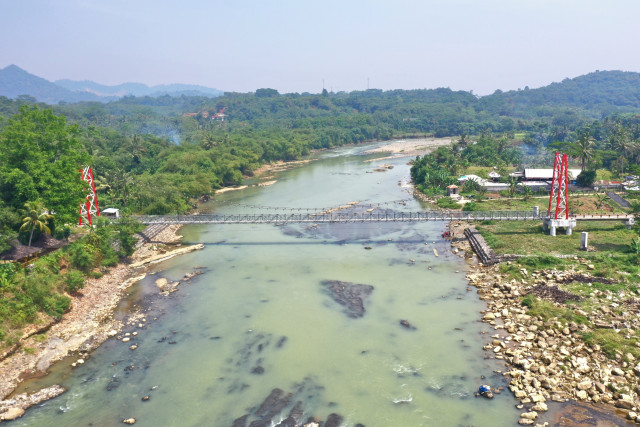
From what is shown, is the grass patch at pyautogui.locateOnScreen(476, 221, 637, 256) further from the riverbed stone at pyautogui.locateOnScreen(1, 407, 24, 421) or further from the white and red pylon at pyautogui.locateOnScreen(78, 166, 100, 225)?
the white and red pylon at pyautogui.locateOnScreen(78, 166, 100, 225)

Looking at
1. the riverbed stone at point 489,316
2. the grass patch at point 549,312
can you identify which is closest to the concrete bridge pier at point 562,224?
the grass patch at point 549,312

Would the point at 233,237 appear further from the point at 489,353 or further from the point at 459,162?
the point at 459,162

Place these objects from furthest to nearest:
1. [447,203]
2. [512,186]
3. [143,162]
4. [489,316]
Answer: [143,162] < [512,186] < [447,203] < [489,316]

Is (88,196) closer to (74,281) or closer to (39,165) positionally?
(39,165)

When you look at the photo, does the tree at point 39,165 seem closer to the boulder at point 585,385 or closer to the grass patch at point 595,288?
the boulder at point 585,385

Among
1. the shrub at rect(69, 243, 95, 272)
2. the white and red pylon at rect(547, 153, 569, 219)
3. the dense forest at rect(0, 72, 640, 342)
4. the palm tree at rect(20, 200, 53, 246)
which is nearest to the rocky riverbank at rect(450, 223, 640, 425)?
the white and red pylon at rect(547, 153, 569, 219)

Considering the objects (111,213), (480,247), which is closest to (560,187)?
(480,247)
